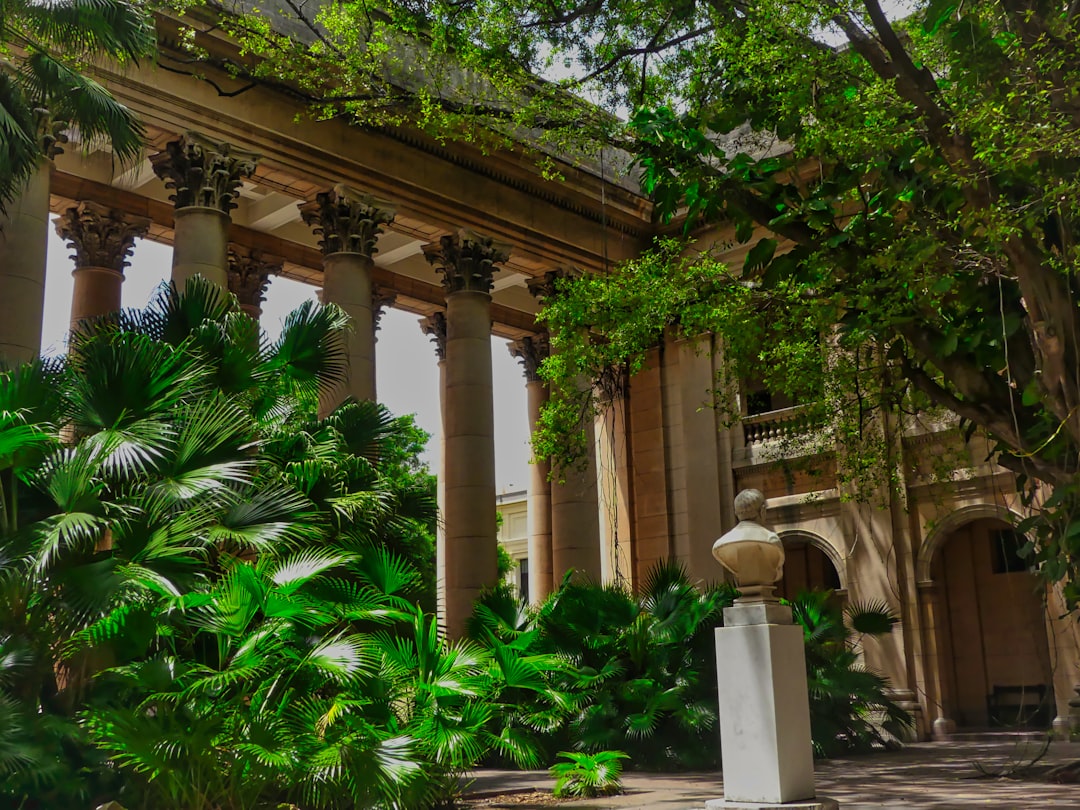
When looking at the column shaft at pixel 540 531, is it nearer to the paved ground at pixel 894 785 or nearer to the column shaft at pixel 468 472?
the column shaft at pixel 468 472

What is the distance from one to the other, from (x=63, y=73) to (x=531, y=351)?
18736 millimetres

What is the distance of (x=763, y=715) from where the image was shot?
8500 mm

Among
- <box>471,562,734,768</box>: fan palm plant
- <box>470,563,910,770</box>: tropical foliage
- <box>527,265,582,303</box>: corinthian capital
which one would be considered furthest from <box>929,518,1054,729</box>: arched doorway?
<box>527,265,582,303</box>: corinthian capital

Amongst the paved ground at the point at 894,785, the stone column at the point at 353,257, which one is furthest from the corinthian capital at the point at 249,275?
the paved ground at the point at 894,785

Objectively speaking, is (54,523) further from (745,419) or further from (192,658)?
(745,419)

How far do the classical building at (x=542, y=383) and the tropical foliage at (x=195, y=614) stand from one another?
6377mm

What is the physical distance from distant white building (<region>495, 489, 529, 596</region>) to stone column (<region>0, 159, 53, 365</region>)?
37309mm

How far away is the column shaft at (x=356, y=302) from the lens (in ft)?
64.7

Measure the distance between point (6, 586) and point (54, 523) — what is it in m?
0.65

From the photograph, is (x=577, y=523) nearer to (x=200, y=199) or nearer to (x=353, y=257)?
(x=353, y=257)

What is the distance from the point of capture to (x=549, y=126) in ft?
47.6

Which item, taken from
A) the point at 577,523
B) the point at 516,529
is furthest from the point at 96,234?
the point at 516,529

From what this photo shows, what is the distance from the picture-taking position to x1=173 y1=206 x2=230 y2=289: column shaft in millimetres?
17672

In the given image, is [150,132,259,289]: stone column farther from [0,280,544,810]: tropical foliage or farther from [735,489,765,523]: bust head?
[735,489,765,523]: bust head
